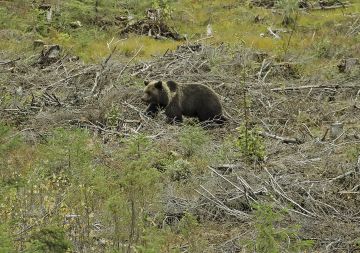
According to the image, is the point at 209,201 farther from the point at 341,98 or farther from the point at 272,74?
the point at 272,74

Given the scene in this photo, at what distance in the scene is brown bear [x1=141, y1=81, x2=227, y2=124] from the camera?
1128 centimetres

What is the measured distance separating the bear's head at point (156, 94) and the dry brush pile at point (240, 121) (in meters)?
0.32

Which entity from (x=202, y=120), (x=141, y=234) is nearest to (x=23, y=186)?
(x=141, y=234)

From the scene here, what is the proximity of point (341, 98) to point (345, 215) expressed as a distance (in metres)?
6.26

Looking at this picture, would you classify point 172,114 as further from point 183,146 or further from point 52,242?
point 52,242

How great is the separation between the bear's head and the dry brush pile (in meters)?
0.32

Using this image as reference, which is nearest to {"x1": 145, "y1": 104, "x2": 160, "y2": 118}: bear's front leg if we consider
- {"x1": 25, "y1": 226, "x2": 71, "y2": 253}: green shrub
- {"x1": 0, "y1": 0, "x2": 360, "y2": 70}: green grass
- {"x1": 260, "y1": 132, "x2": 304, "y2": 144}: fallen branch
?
{"x1": 260, "y1": 132, "x2": 304, "y2": 144}: fallen branch

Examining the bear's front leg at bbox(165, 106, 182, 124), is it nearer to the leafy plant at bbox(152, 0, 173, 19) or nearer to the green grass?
the green grass

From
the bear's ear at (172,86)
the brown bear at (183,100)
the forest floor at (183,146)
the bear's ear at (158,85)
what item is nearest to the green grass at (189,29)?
the forest floor at (183,146)

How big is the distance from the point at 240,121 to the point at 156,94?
5.13 feet

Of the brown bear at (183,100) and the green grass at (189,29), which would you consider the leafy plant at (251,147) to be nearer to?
the brown bear at (183,100)

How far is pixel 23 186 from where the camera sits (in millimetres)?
6695

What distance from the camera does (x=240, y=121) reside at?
11453 mm

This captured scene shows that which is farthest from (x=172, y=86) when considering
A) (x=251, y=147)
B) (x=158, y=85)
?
(x=251, y=147)
